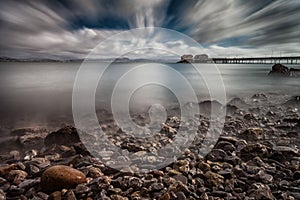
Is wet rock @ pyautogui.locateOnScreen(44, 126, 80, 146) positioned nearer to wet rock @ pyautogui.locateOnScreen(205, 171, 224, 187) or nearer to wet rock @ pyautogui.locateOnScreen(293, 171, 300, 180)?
wet rock @ pyautogui.locateOnScreen(205, 171, 224, 187)

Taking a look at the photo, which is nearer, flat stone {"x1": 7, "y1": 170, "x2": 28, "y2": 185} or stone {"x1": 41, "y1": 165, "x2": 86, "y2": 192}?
stone {"x1": 41, "y1": 165, "x2": 86, "y2": 192}

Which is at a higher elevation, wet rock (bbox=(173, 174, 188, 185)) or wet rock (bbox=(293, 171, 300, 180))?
wet rock (bbox=(293, 171, 300, 180))

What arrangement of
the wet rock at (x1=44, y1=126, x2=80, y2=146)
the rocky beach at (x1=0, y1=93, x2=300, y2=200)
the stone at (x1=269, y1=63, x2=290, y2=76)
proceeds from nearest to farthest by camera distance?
the rocky beach at (x1=0, y1=93, x2=300, y2=200) → the wet rock at (x1=44, y1=126, x2=80, y2=146) → the stone at (x1=269, y1=63, x2=290, y2=76)

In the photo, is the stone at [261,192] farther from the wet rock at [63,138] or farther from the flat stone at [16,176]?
the wet rock at [63,138]

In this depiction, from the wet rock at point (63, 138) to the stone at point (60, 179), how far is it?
196cm

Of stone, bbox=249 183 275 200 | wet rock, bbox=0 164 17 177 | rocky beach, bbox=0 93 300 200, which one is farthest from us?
wet rock, bbox=0 164 17 177

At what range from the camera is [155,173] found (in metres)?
3.14

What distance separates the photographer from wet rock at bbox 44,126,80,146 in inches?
188

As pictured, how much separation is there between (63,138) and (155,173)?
295cm

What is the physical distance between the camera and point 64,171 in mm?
2857

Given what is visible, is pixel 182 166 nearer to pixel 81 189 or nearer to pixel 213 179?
pixel 213 179

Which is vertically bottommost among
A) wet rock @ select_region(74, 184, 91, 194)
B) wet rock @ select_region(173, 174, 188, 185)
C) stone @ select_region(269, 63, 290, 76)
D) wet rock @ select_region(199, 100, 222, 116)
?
wet rock @ select_region(74, 184, 91, 194)

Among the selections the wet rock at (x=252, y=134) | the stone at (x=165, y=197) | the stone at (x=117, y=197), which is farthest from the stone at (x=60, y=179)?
the wet rock at (x=252, y=134)

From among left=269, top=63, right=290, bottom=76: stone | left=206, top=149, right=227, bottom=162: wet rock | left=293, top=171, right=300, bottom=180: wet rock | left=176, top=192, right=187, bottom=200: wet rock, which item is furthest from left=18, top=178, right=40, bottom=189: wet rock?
left=269, top=63, right=290, bottom=76: stone
